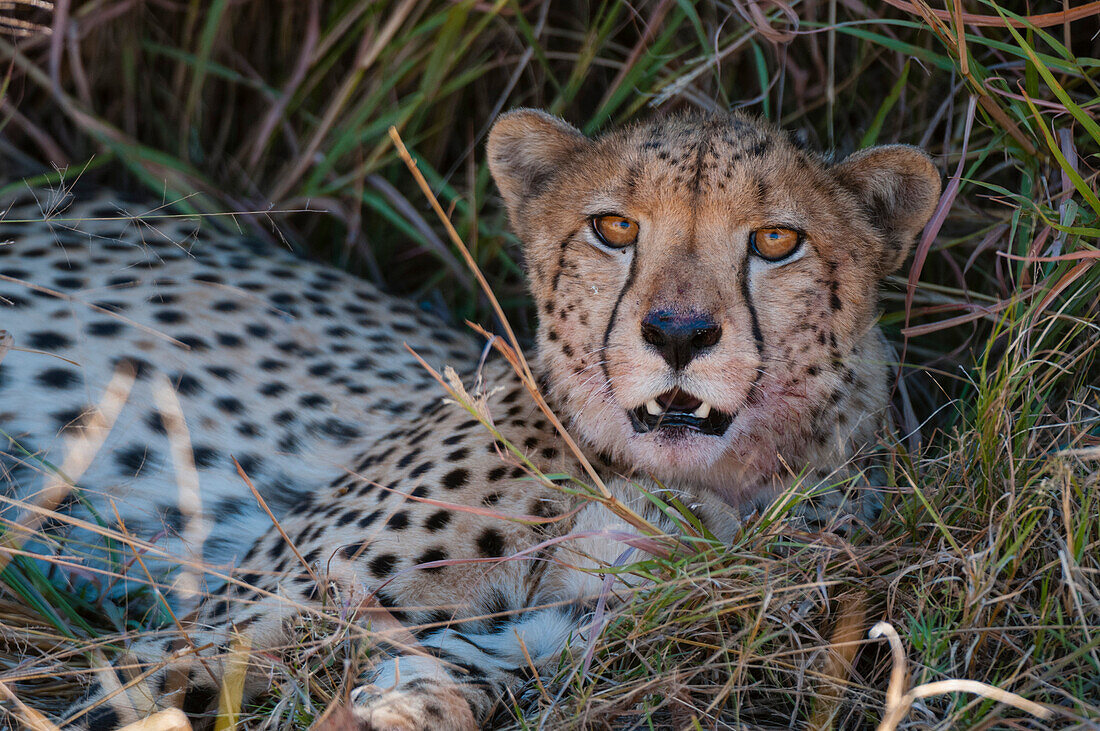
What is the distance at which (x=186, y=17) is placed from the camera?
10.00ft

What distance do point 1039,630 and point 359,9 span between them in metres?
2.23

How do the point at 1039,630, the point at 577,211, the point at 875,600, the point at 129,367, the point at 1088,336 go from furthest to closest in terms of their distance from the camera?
the point at 129,367 < the point at 577,211 < the point at 1088,336 < the point at 875,600 < the point at 1039,630

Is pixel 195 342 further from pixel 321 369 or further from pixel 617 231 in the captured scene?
pixel 617 231

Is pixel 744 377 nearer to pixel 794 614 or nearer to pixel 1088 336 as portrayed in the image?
pixel 794 614

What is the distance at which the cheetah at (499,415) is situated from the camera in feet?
5.30

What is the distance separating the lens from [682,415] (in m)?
1.70

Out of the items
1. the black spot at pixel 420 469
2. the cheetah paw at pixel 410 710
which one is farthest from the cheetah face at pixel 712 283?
the cheetah paw at pixel 410 710

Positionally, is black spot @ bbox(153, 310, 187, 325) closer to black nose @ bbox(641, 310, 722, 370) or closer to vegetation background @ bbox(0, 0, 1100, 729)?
vegetation background @ bbox(0, 0, 1100, 729)

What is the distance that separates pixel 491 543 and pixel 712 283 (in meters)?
0.56

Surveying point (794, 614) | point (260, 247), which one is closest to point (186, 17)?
point (260, 247)

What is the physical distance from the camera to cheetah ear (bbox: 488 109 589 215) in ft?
6.69

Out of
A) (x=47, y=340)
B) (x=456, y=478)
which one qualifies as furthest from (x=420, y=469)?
(x=47, y=340)

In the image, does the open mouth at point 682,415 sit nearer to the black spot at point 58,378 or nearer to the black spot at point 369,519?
the black spot at point 369,519

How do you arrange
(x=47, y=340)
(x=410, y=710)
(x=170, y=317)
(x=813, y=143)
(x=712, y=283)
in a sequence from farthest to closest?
1. (x=813, y=143)
2. (x=170, y=317)
3. (x=47, y=340)
4. (x=712, y=283)
5. (x=410, y=710)
